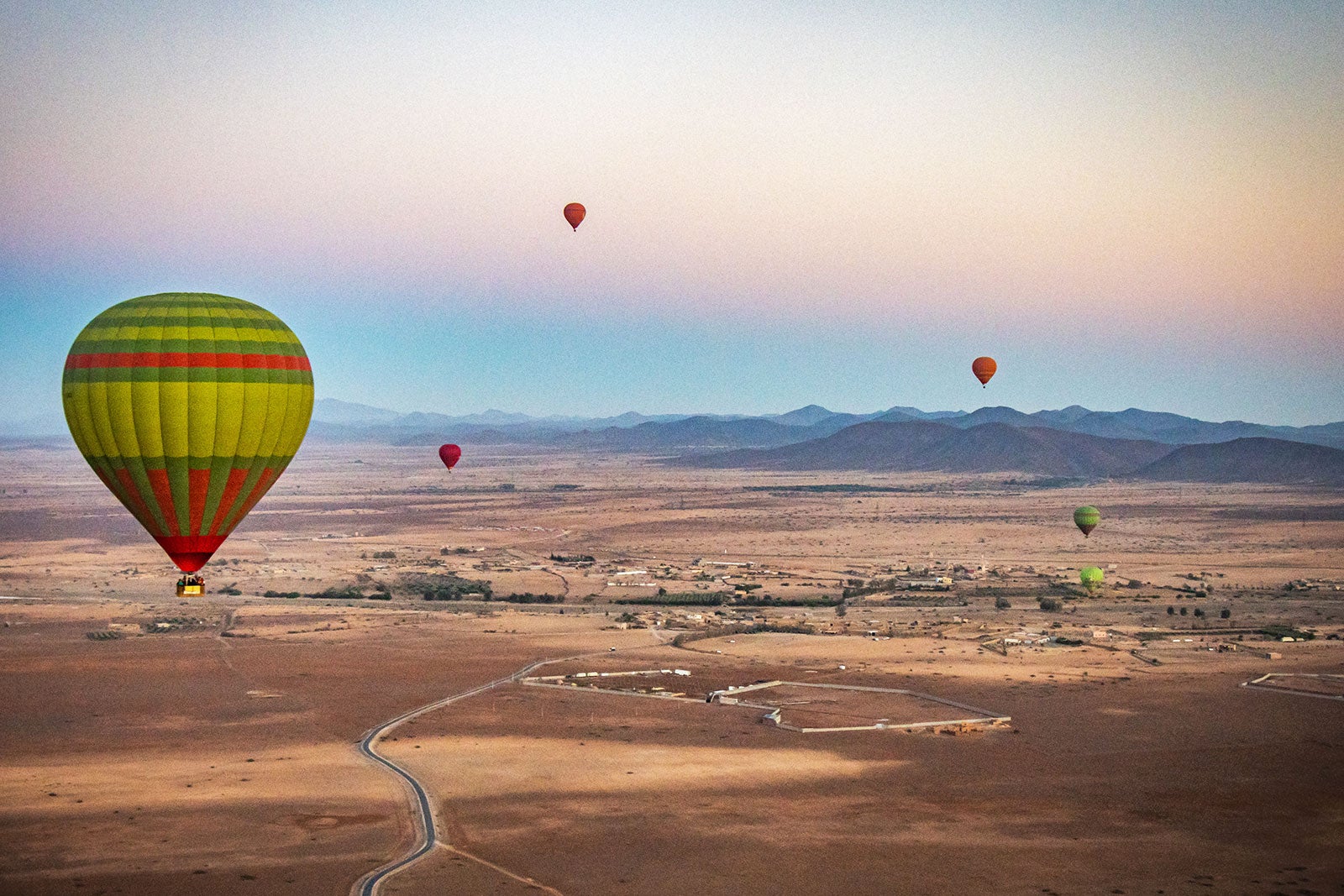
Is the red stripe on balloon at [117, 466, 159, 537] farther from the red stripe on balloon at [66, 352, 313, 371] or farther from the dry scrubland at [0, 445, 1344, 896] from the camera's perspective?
the dry scrubland at [0, 445, 1344, 896]

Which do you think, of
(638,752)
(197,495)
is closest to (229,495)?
(197,495)

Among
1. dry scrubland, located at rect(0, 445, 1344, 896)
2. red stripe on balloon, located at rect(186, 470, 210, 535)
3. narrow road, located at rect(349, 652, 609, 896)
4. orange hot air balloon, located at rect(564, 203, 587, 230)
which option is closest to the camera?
narrow road, located at rect(349, 652, 609, 896)

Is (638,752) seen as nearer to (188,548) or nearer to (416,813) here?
(416,813)

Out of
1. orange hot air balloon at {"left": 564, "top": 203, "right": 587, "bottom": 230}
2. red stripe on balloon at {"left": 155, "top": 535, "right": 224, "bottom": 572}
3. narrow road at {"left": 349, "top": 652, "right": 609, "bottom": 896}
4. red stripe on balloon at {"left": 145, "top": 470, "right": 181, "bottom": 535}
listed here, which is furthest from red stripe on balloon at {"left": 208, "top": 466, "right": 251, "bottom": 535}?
orange hot air balloon at {"left": 564, "top": 203, "right": 587, "bottom": 230}

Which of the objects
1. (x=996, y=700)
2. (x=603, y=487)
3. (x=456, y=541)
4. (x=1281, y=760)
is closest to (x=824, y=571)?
(x=456, y=541)

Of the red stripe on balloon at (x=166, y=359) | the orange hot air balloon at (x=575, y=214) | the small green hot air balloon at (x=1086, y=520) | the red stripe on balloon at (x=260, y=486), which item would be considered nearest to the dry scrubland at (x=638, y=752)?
the red stripe on balloon at (x=260, y=486)

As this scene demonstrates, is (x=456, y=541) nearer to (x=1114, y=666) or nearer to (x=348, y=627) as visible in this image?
(x=348, y=627)

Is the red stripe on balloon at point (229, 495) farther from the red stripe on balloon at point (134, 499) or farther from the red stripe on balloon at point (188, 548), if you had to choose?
the red stripe on balloon at point (134, 499)
